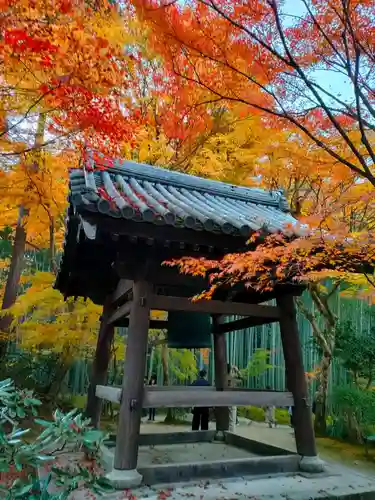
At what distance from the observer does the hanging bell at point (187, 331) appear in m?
7.25

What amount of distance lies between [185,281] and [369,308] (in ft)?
29.3

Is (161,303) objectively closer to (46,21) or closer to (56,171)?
(46,21)

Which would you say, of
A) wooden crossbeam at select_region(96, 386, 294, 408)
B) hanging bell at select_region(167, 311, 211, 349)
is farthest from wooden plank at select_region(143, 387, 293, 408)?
hanging bell at select_region(167, 311, 211, 349)

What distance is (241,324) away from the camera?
22.7 feet

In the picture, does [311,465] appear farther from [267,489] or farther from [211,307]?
[211,307]

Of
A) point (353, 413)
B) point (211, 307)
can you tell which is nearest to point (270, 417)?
point (353, 413)

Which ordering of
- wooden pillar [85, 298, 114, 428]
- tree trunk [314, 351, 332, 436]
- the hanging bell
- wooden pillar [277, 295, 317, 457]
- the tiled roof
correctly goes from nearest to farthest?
the tiled roof
wooden pillar [277, 295, 317, 457]
wooden pillar [85, 298, 114, 428]
the hanging bell
tree trunk [314, 351, 332, 436]

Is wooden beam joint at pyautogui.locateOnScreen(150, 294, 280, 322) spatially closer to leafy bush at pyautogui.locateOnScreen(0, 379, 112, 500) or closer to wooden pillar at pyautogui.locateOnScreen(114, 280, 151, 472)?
wooden pillar at pyautogui.locateOnScreen(114, 280, 151, 472)

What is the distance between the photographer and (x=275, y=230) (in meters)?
4.91

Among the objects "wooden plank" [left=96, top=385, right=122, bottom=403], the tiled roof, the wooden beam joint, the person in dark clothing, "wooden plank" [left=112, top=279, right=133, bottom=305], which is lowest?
the person in dark clothing

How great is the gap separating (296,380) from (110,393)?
2.52 m

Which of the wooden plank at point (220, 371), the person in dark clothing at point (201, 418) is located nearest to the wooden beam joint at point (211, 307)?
the wooden plank at point (220, 371)

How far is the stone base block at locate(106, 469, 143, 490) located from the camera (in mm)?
4422

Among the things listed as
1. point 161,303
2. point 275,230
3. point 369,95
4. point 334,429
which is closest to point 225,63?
point 369,95
